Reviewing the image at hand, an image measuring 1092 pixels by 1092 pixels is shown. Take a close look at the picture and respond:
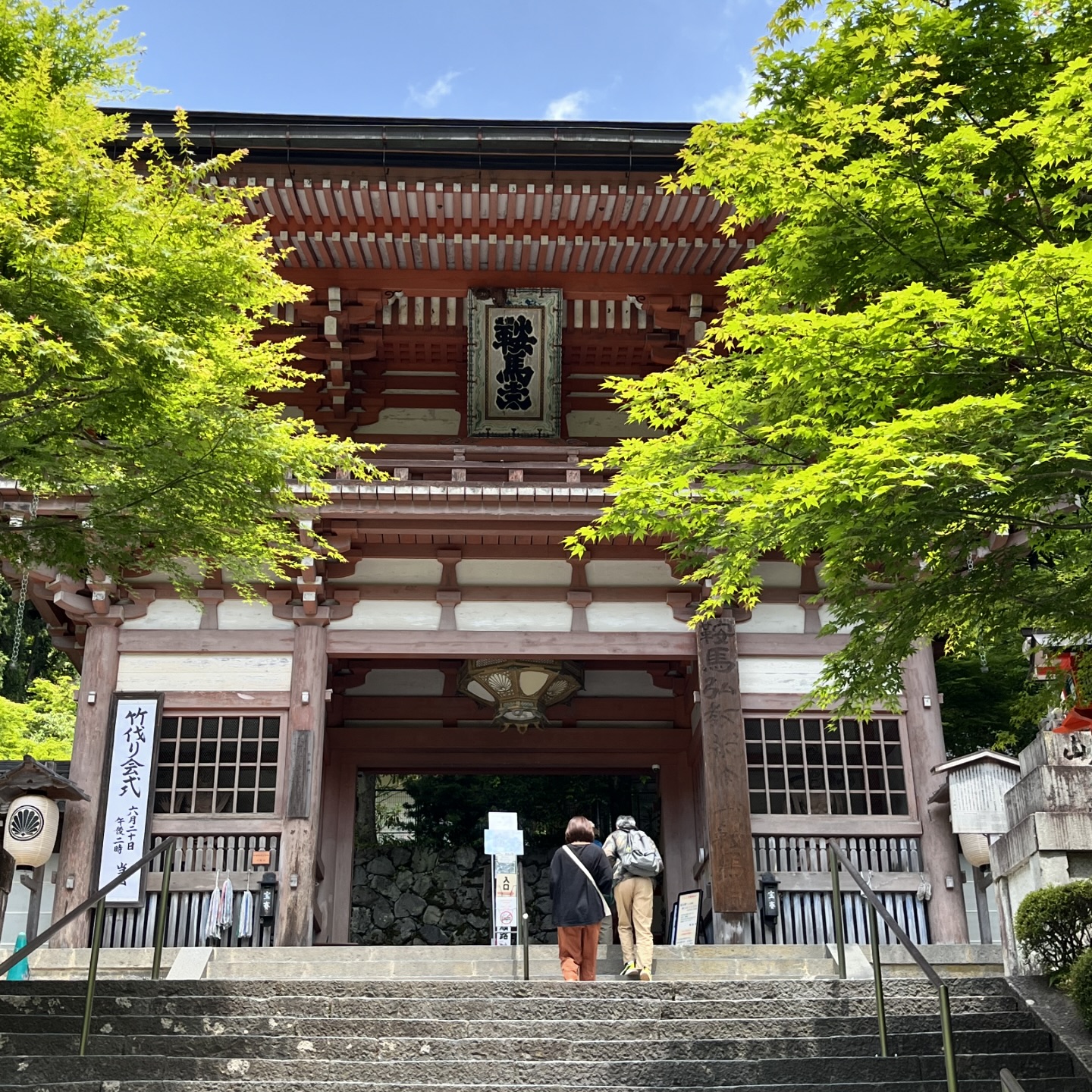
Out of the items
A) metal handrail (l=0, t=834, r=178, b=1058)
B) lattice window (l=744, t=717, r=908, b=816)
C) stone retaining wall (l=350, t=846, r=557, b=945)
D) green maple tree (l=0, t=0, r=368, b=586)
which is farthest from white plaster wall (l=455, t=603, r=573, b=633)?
stone retaining wall (l=350, t=846, r=557, b=945)

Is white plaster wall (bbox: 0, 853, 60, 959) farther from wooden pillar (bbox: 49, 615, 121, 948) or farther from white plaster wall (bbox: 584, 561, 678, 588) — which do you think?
white plaster wall (bbox: 584, 561, 678, 588)

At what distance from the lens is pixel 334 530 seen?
1326 centimetres

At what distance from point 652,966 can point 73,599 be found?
698 centimetres

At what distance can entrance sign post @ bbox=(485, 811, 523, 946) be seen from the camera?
11625mm

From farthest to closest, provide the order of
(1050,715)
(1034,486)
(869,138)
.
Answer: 1. (1050,715)
2. (869,138)
3. (1034,486)

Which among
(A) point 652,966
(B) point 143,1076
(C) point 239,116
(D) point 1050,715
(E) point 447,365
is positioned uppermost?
(C) point 239,116

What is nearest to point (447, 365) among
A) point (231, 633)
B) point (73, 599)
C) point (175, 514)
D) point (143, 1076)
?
point (231, 633)

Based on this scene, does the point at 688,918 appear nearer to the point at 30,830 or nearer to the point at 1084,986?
the point at 1084,986

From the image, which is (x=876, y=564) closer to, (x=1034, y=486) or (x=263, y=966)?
(x=1034, y=486)

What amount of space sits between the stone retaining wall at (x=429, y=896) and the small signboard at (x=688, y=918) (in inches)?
287

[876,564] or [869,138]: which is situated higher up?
[869,138]

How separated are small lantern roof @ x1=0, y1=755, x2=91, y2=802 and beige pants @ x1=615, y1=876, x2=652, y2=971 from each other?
5.70 meters

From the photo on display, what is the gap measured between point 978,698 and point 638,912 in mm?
11130

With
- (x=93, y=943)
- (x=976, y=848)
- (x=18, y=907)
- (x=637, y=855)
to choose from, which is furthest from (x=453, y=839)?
(x=93, y=943)
